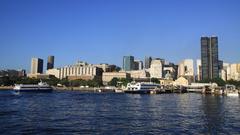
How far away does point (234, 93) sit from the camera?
15350cm

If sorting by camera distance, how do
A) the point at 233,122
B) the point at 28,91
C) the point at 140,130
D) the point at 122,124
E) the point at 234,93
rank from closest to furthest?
the point at 140,130
the point at 122,124
the point at 233,122
the point at 234,93
the point at 28,91

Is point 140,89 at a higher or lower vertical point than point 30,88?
lower

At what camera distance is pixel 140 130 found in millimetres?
38875

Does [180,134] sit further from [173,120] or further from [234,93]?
[234,93]

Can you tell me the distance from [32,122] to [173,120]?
60.3ft

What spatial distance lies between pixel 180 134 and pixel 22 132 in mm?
16509

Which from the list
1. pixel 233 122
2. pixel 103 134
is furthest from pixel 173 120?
pixel 103 134

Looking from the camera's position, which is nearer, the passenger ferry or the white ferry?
the white ferry

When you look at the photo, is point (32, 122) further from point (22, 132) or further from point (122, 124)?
point (122, 124)

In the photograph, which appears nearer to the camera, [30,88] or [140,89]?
[30,88]

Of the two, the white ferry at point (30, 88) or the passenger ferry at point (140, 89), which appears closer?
the white ferry at point (30, 88)

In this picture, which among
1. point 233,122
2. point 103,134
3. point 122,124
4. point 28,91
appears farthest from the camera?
point 28,91

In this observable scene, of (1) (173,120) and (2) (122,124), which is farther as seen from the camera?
(1) (173,120)

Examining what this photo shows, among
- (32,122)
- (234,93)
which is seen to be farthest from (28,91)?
(32,122)
